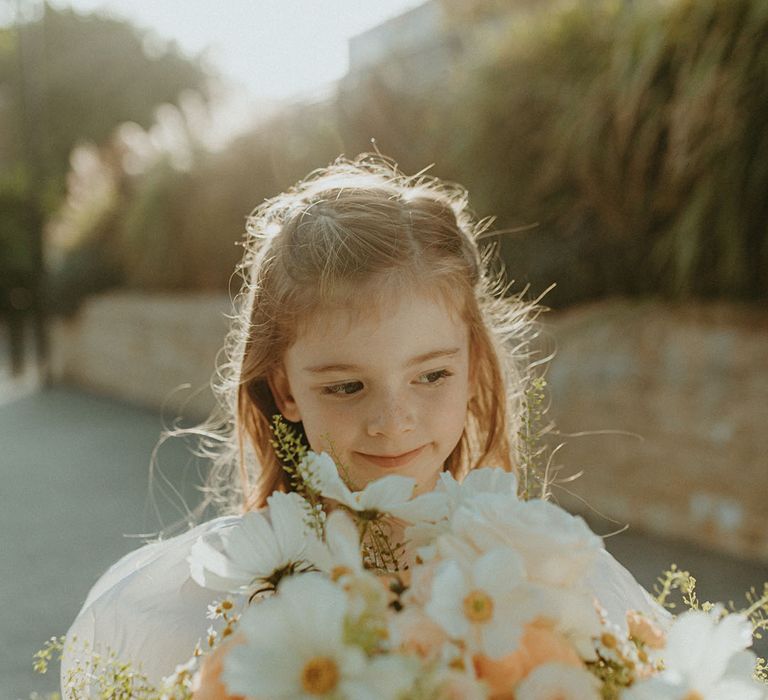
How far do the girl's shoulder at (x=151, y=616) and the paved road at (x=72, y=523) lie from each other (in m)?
1.59

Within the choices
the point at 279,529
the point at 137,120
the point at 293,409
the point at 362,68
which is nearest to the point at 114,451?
the point at 362,68

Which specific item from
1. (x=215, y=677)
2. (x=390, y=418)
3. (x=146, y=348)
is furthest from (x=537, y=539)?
(x=146, y=348)

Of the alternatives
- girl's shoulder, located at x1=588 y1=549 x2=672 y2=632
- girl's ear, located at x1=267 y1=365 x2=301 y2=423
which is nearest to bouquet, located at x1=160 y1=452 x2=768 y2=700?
girl's shoulder, located at x1=588 y1=549 x2=672 y2=632

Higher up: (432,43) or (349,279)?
(432,43)

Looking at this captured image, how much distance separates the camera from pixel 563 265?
5715mm

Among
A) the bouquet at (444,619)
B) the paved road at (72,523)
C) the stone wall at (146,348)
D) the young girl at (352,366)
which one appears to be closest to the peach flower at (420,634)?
the bouquet at (444,619)

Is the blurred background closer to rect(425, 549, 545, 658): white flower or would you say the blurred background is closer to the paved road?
Answer: the paved road

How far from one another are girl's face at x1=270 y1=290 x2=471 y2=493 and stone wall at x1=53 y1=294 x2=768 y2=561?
205 cm

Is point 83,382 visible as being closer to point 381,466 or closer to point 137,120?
point 381,466

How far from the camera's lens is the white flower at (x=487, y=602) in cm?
71

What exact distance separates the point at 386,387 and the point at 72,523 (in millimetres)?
4193

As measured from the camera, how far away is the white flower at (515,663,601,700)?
0.72 metres

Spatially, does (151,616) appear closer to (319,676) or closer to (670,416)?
(319,676)

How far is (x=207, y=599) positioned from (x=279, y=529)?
1085mm
